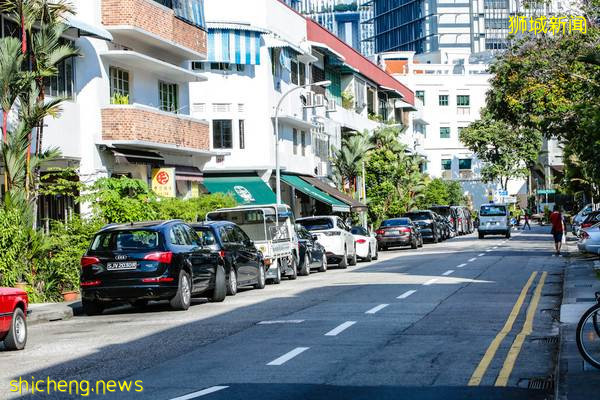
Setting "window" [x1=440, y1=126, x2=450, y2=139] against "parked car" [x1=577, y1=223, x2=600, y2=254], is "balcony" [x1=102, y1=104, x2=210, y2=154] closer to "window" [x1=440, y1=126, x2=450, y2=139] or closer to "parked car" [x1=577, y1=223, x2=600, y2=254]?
"parked car" [x1=577, y1=223, x2=600, y2=254]

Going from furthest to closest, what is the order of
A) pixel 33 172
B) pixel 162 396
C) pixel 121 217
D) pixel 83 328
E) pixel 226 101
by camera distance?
pixel 226 101
pixel 121 217
pixel 33 172
pixel 83 328
pixel 162 396

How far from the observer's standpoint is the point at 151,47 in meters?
39.2

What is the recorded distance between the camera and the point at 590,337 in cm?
1174

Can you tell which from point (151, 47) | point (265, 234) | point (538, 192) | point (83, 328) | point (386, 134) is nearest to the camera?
point (83, 328)

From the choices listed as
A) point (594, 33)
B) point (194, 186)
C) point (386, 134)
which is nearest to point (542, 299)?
point (594, 33)

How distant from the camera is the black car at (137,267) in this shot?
2028cm

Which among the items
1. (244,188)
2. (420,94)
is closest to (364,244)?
(244,188)

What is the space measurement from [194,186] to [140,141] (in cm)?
1011

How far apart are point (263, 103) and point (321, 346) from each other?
3775 centimetres

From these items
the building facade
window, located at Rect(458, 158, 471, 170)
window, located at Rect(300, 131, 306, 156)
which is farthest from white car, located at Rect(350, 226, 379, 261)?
the building facade

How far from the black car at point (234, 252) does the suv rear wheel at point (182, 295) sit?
2.19 metres

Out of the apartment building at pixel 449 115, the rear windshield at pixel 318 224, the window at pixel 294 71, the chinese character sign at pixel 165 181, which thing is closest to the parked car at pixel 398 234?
the window at pixel 294 71

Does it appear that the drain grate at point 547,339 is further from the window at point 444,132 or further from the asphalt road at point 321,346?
the window at point 444,132

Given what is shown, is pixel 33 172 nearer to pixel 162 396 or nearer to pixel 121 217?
pixel 121 217
